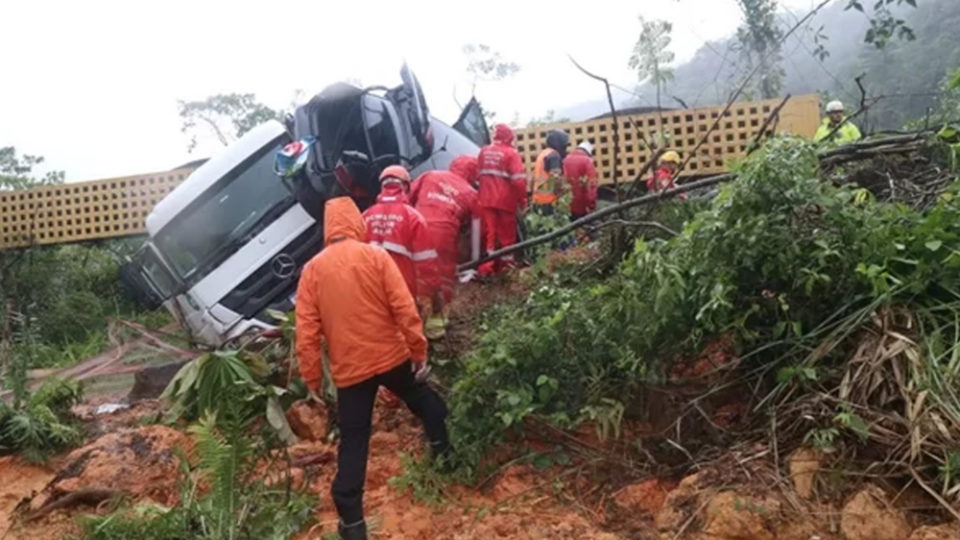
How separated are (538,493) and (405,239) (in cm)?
238

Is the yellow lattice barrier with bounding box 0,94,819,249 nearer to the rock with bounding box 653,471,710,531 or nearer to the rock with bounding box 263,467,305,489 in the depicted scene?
the rock with bounding box 263,467,305,489

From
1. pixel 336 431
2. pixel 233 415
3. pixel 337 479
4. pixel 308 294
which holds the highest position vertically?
pixel 308 294

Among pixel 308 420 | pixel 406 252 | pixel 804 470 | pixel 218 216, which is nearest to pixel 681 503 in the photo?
pixel 804 470

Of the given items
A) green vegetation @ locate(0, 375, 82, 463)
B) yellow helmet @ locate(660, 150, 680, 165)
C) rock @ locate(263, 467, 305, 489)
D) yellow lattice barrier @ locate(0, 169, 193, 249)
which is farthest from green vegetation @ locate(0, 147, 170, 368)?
yellow helmet @ locate(660, 150, 680, 165)

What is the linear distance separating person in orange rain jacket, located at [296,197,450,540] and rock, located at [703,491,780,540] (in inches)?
63.3

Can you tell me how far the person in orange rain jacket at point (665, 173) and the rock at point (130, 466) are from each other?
3727 millimetres

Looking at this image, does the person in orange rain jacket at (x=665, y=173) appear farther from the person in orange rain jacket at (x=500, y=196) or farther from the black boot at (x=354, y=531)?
the black boot at (x=354, y=531)

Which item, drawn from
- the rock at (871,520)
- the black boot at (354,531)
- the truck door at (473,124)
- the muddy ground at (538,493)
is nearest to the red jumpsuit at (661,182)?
the muddy ground at (538,493)

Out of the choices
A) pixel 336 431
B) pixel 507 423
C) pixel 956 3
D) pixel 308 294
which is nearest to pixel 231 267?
pixel 336 431

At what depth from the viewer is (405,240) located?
242 inches

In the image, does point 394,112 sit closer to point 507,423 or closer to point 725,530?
point 507,423

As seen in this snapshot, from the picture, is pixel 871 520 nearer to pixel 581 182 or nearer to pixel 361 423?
pixel 361 423

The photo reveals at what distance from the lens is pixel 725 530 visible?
137 inches

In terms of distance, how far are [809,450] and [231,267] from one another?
19.1 ft
